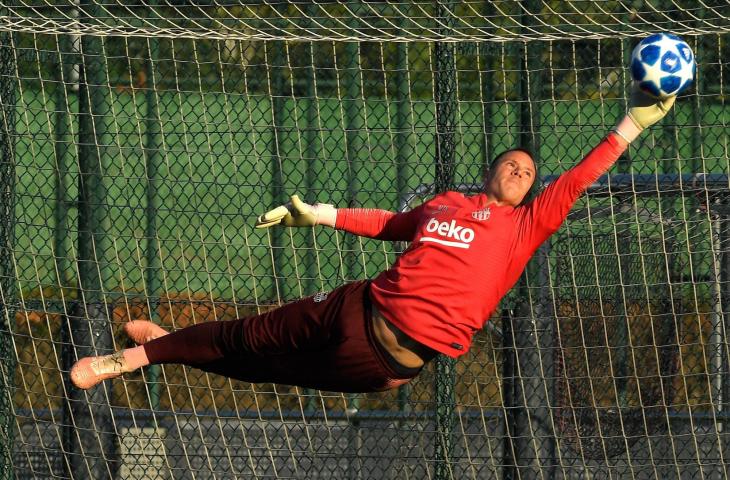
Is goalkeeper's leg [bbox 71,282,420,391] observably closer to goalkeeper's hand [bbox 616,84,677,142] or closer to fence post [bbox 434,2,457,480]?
goalkeeper's hand [bbox 616,84,677,142]

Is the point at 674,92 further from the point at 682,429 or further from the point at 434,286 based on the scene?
the point at 682,429

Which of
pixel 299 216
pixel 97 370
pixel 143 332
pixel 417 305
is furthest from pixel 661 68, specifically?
pixel 97 370

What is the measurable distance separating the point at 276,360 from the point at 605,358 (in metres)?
2.64

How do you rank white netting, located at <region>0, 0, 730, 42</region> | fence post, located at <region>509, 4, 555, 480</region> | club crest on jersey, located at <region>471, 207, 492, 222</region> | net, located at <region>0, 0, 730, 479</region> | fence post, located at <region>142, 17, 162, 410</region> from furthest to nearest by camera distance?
fence post, located at <region>142, 17, 162, 410</region>
fence post, located at <region>509, 4, 555, 480</region>
net, located at <region>0, 0, 730, 479</region>
white netting, located at <region>0, 0, 730, 42</region>
club crest on jersey, located at <region>471, 207, 492, 222</region>

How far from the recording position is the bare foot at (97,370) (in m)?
5.08

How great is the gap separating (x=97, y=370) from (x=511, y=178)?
2.04 m

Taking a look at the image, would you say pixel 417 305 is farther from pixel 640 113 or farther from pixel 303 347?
pixel 640 113

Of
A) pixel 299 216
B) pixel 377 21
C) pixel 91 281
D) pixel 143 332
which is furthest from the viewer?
pixel 377 21

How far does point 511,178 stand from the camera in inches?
193

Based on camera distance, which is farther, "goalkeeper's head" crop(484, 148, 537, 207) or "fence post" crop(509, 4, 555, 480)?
"fence post" crop(509, 4, 555, 480)

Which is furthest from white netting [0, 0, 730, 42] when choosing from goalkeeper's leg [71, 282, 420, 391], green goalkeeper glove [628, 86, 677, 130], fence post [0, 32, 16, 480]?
goalkeeper's leg [71, 282, 420, 391]

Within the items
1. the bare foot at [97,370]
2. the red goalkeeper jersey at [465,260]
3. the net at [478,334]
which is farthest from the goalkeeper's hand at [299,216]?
the net at [478,334]

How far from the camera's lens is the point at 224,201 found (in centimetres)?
848

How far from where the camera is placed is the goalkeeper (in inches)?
186
